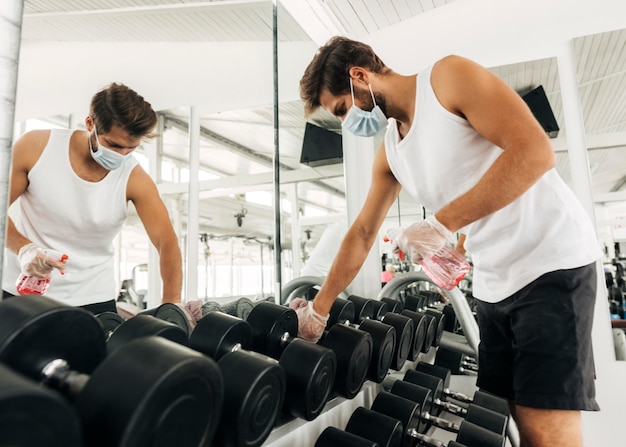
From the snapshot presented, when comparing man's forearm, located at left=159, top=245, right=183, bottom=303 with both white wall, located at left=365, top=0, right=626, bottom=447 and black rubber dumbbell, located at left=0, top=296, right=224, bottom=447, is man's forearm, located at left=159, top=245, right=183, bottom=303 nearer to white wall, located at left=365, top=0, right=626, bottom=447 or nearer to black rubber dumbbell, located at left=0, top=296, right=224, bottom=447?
black rubber dumbbell, located at left=0, top=296, right=224, bottom=447

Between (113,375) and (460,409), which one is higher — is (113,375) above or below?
above

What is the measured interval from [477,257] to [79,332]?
3.60ft

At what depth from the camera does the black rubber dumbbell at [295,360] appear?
110 cm

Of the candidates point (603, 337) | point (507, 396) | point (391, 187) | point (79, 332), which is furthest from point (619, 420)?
point (79, 332)

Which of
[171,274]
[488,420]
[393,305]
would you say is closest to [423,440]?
[488,420]

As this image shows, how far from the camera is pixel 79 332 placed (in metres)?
0.76

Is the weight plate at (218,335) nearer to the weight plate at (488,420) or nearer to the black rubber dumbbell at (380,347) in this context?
the black rubber dumbbell at (380,347)

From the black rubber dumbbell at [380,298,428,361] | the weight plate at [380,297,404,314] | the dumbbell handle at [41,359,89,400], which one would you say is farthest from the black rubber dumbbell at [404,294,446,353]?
the dumbbell handle at [41,359,89,400]

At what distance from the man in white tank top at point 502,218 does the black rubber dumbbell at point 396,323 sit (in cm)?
39

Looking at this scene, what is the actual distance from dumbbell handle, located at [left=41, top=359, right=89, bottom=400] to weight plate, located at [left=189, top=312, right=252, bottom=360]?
15.7 inches

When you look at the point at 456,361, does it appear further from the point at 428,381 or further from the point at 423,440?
the point at 423,440

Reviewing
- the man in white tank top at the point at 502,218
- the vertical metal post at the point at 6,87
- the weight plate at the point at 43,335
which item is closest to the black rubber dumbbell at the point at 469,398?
the man in white tank top at the point at 502,218

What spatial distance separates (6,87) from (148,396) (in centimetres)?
69

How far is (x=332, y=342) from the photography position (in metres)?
1.36
